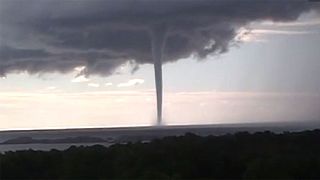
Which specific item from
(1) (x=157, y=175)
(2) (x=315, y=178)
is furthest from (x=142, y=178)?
(2) (x=315, y=178)

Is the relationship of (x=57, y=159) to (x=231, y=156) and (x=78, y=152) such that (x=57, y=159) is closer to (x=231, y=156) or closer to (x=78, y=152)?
(x=78, y=152)

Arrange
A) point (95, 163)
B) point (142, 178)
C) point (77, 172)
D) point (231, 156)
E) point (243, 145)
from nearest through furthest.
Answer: point (142, 178), point (77, 172), point (95, 163), point (231, 156), point (243, 145)

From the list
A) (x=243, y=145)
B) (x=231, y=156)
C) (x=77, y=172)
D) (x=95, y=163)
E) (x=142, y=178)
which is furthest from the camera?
(x=243, y=145)

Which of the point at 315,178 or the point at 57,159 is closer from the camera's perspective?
the point at 315,178

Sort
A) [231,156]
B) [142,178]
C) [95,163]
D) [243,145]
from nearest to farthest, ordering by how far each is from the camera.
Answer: [142,178] < [95,163] < [231,156] < [243,145]

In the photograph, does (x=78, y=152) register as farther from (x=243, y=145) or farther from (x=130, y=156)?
(x=243, y=145)

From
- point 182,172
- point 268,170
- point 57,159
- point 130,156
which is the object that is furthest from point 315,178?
point 57,159
